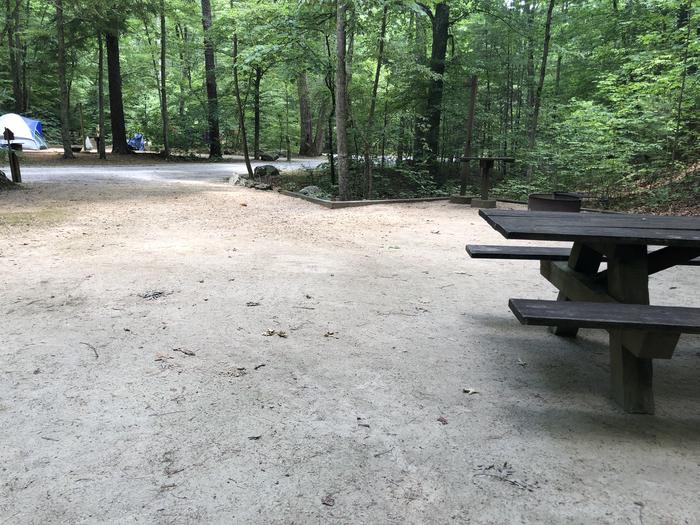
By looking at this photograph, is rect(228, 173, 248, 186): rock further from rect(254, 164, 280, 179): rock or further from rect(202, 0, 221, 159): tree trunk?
rect(202, 0, 221, 159): tree trunk

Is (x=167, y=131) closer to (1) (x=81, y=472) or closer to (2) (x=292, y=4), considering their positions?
(2) (x=292, y=4)

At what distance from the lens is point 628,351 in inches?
83.3

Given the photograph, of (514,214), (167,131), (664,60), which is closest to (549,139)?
(664,60)

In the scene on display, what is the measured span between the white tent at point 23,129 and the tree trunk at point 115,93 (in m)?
3.34

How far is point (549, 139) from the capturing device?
12125 millimetres

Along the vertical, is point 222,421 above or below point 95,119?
below

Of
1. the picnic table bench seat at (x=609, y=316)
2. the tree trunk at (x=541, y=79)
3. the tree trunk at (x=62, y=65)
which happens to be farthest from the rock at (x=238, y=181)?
the picnic table bench seat at (x=609, y=316)

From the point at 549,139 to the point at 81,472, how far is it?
1268cm

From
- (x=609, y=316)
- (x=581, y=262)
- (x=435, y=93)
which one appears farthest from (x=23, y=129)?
(x=609, y=316)

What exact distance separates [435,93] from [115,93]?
1390 cm

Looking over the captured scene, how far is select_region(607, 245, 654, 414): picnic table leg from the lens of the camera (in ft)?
6.91

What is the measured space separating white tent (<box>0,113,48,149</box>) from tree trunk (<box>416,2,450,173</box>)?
15.4 m

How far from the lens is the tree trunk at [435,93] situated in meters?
11.8

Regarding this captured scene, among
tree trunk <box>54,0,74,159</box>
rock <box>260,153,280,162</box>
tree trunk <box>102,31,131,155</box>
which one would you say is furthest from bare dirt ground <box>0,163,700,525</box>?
rock <box>260,153,280,162</box>
